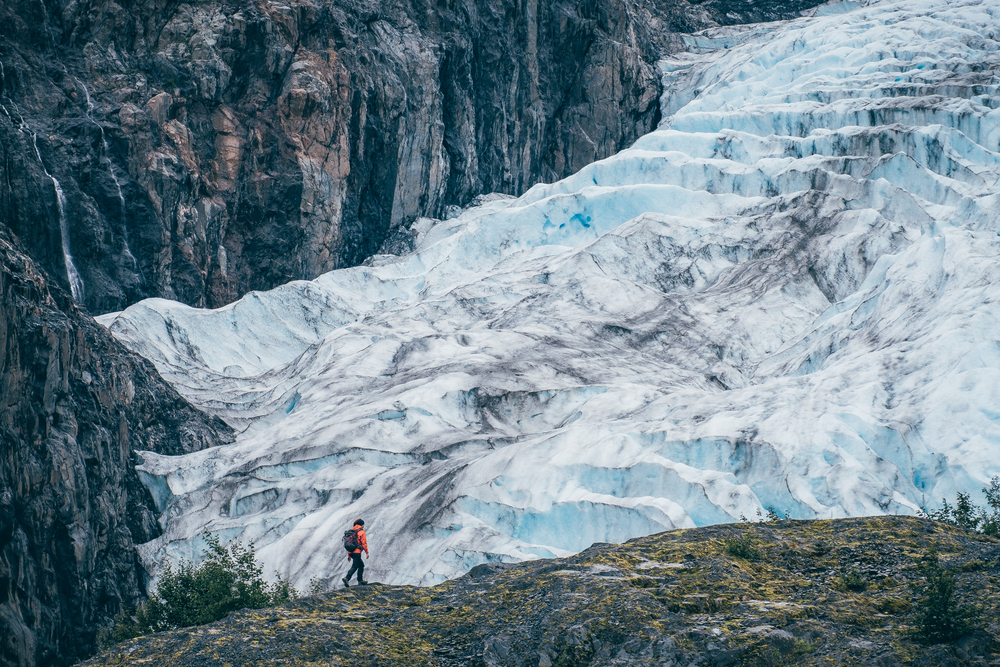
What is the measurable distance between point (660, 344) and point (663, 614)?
23.0m

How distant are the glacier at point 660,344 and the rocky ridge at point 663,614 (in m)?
8.37

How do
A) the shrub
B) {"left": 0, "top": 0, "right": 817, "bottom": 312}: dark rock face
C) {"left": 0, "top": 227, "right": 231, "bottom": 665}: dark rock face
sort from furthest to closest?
1. {"left": 0, "top": 0, "right": 817, "bottom": 312}: dark rock face
2. {"left": 0, "top": 227, "right": 231, "bottom": 665}: dark rock face
3. the shrub

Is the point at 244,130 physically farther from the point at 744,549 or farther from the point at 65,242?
the point at 744,549

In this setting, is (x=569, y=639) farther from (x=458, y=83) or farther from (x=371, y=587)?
(x=458, y=83)

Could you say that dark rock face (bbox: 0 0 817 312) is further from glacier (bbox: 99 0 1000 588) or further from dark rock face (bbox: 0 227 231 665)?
dark rock face (bbox: 0 227 231 665)

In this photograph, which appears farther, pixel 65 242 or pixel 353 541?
pixel 65 242

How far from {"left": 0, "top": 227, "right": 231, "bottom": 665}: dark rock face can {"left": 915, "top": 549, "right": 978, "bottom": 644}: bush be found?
16.2 m

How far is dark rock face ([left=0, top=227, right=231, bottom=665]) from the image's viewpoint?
20.8 metres

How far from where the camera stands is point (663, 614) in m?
11.0

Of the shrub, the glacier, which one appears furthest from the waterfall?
the shrub

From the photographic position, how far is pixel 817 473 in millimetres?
21625

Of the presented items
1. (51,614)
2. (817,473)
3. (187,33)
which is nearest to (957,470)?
(817,473)

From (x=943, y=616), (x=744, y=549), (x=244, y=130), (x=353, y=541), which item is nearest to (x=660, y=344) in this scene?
(x=244, y=130)

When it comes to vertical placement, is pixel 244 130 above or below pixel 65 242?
above
